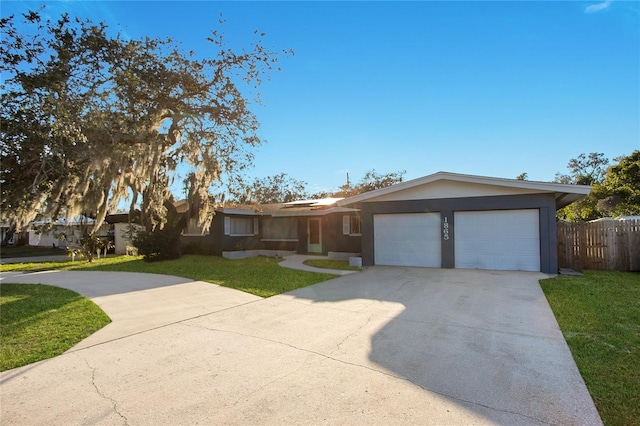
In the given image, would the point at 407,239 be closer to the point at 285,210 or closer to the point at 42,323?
the point at 285,210

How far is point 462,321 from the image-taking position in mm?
5570

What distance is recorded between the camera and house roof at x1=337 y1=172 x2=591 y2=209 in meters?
10.3

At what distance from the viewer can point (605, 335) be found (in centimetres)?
468

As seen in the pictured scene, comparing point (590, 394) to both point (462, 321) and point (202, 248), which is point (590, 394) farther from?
point (202, 248)

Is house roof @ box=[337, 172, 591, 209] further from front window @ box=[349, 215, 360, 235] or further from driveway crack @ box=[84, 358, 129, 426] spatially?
driveway crack @ box=[84, 358, 129, 426]

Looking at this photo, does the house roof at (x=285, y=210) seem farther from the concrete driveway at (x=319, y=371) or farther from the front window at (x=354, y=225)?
the concrete driveway at (x=319, y=371)

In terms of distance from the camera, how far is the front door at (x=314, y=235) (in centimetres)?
1920

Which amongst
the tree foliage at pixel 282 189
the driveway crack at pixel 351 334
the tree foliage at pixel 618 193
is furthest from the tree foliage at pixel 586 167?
the driveway crack at pixel 351 334

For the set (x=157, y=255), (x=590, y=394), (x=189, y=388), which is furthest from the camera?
(x=157, y=255)

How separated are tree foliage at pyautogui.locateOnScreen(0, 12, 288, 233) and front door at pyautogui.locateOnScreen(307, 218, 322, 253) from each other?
717cm

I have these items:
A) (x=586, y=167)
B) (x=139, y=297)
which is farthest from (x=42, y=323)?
(x=586, y=167)

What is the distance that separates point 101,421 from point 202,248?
16170 millimetres

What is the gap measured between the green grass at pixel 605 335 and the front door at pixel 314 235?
11.8m

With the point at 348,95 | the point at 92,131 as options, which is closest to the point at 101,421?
the point at 92,131
